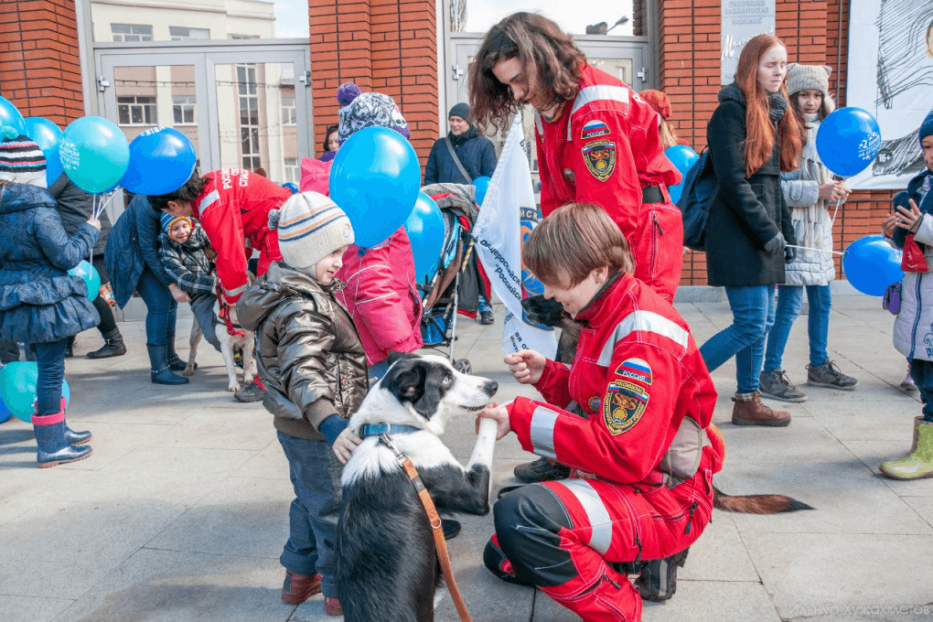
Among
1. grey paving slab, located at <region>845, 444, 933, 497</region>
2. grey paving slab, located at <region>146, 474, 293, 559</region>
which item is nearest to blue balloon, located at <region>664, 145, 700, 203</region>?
grey paving slab, located at <region>845, 444, 933, 497</region>

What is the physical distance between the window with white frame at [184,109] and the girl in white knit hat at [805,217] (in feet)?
23.8

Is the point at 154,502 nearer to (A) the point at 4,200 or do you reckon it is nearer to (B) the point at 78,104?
(A) the point at 4,200

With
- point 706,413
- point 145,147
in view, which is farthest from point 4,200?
point 706,413

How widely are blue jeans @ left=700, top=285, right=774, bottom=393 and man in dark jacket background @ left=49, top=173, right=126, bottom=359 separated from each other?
4.34 metres

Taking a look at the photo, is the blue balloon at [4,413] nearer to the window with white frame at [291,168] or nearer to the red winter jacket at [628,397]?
the red winter jacket at [628,397]

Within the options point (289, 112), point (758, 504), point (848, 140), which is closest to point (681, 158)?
point (848, 140)

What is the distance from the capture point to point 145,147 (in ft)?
15.5

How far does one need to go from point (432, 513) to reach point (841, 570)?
1.67m

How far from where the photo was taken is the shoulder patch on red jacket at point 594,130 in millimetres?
2824

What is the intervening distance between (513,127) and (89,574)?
3.07 m

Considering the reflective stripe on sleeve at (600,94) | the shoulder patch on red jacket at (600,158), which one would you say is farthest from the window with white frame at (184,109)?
the shoulder patch on red jacket at (600,158)

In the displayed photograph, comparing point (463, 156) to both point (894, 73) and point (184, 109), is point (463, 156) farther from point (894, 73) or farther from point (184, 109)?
point (894, 73)

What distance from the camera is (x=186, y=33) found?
931cm

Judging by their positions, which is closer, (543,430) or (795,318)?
(543,430)
